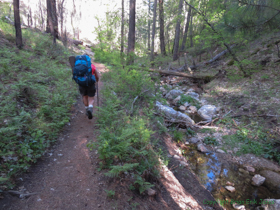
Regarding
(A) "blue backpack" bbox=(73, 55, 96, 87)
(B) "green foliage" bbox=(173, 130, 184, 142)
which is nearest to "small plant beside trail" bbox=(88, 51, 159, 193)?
(A) "blue backpack" bbox=(73, 55, 96, 87)

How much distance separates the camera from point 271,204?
3709 mm

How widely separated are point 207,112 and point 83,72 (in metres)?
6.46

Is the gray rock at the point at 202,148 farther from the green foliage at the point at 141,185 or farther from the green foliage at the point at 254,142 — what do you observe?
the green foliage at the point at 141,185

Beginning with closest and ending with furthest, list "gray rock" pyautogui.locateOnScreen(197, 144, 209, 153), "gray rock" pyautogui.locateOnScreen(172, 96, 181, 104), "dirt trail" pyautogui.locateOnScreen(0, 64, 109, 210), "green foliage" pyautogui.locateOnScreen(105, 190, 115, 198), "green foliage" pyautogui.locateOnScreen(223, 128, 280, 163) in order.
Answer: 1. "dirt trail" pyautogui.locateOnScreen(0, 64, 109, 210)
2. "green foliage" pyautogui.locateOnScreen(105, 190, 115, 198)
3. "green foliage" pyautogui.locateOnScreen(223, 128, 280, 163)
4. "gray rock" pyautogui.locateOnScreen(197, 144, 209, 153)
5. "gray rock" pyautogui.locateOnScreen(172, 96, 181, 104)

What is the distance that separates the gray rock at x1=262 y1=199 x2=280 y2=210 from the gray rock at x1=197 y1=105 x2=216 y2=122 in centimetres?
410

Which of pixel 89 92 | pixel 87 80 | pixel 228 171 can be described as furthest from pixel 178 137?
pixel 87 80

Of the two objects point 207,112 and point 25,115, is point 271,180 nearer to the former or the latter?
point 207,112

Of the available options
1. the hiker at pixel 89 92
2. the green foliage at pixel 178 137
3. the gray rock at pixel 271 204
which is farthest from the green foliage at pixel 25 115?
the gray rock at pixel 271 204

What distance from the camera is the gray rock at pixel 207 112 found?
7.75 metres

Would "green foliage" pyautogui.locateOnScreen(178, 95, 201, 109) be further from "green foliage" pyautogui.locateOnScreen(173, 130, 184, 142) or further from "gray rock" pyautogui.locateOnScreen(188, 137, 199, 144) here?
"green foliage" pyautogui.locateOnScreen(173, 130, 184, 142)

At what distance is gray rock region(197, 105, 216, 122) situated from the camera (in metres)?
7.75

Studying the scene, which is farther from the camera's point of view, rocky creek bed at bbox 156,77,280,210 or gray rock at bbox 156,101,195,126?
gray rock at bbox 156,101,195,126

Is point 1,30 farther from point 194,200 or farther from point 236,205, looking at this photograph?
point 236,205

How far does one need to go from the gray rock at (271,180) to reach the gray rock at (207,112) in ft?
10.3
